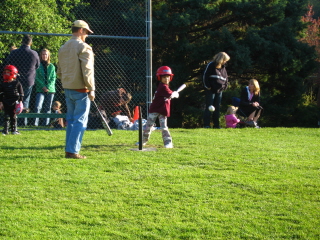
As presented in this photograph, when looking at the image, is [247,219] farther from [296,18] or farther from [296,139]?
[296,18]

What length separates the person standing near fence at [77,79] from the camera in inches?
283

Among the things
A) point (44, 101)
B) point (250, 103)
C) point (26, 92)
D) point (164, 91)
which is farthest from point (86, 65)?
point (250, 103)

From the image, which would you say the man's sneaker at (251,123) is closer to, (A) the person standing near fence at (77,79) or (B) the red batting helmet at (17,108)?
(B) the red batting helmet at (17,108)

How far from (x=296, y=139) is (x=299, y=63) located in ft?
26.2

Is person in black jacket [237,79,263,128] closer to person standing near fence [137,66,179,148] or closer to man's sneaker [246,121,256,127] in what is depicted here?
man's sneaker [246,121,256,127]

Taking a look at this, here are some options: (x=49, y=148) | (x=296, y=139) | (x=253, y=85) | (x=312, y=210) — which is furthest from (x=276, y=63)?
(x=312, y=210)

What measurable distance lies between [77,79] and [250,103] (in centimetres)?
654

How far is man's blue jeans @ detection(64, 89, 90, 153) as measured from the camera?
7.22 metres

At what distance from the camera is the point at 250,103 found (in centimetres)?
1275

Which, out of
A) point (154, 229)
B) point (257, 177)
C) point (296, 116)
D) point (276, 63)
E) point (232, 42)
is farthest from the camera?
point (296, 116)

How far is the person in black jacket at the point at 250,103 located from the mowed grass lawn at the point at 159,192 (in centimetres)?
→ 393

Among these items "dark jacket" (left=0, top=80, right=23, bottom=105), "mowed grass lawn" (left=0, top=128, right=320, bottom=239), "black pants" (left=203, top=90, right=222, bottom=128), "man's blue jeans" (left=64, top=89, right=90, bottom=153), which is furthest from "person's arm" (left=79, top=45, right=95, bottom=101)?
"black pants" (left=203, top=90, right=222, bottom=128)

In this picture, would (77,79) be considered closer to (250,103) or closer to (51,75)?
(51,75)

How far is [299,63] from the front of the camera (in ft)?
58.3
